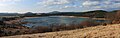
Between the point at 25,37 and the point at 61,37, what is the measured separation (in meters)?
3.05

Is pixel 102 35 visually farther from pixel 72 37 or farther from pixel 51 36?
pixel 51 36

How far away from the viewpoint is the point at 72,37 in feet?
65.7

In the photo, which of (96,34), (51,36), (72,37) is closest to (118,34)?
(96,34)

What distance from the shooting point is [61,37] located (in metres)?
20.3

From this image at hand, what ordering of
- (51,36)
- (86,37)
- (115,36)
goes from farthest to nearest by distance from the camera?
(51,36)
(86,37)
(115,36)

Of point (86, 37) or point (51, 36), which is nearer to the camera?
point (86, 37)

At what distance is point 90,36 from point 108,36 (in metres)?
1.35

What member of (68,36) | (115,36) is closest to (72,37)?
(68,36)

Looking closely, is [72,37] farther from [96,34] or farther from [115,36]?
[115,36]

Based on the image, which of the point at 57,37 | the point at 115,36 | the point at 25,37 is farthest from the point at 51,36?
the point at 115,36

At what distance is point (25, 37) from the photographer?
71.3ft

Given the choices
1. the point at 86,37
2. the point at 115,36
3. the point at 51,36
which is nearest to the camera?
the point at 115,36

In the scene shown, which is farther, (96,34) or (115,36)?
(96,34)

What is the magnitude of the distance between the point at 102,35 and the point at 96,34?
655mm
